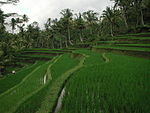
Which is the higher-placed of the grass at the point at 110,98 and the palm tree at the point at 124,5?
the palm tree at the point at 124,5

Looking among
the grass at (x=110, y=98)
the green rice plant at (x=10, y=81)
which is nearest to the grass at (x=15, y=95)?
the green rice plant at (x=10, y=81)

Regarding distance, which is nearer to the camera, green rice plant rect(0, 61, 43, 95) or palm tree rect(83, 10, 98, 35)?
green rice plant rect(0, 61, 43, 95)

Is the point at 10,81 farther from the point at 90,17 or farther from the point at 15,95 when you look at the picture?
the point at 90,17

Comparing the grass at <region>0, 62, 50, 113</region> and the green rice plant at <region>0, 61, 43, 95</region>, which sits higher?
the grass at <region>0, 62, 50, 113</region>

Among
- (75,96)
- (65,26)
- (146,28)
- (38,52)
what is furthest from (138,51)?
(65,26)

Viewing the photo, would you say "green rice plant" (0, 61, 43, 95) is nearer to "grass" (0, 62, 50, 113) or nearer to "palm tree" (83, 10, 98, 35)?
"grass" (0, 62, 50, 113)

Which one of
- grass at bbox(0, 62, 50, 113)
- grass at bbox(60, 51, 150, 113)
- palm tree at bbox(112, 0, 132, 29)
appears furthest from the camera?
palm tree at bbox(112, 0, 132, 29)

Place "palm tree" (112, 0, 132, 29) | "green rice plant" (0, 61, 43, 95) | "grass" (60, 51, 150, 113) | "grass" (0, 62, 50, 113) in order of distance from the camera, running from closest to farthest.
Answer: "grass" (60, 51, 150, 113) < "grass" (0, 62, 50, 113) < "green rice plant" (0, 61, 43, 95) < "palm tree" (112, 0, 132, 29)

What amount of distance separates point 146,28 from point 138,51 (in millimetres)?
14887

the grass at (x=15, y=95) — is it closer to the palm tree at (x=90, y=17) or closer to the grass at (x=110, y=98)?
the grass at (x=110, y=98)

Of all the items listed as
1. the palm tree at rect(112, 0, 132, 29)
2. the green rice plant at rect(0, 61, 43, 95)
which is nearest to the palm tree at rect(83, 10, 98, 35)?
the palm tree at rect(112, 0, 132, 29)

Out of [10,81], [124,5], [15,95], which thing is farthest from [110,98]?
[124,5]

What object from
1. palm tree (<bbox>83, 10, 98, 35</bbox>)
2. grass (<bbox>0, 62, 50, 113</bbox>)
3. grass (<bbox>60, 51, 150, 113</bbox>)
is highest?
palm tree (<bbox>83, 10, 98, 35</bbox>)

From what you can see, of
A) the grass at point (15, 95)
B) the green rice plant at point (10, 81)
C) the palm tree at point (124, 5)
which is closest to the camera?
the grass at point (15, 95)
